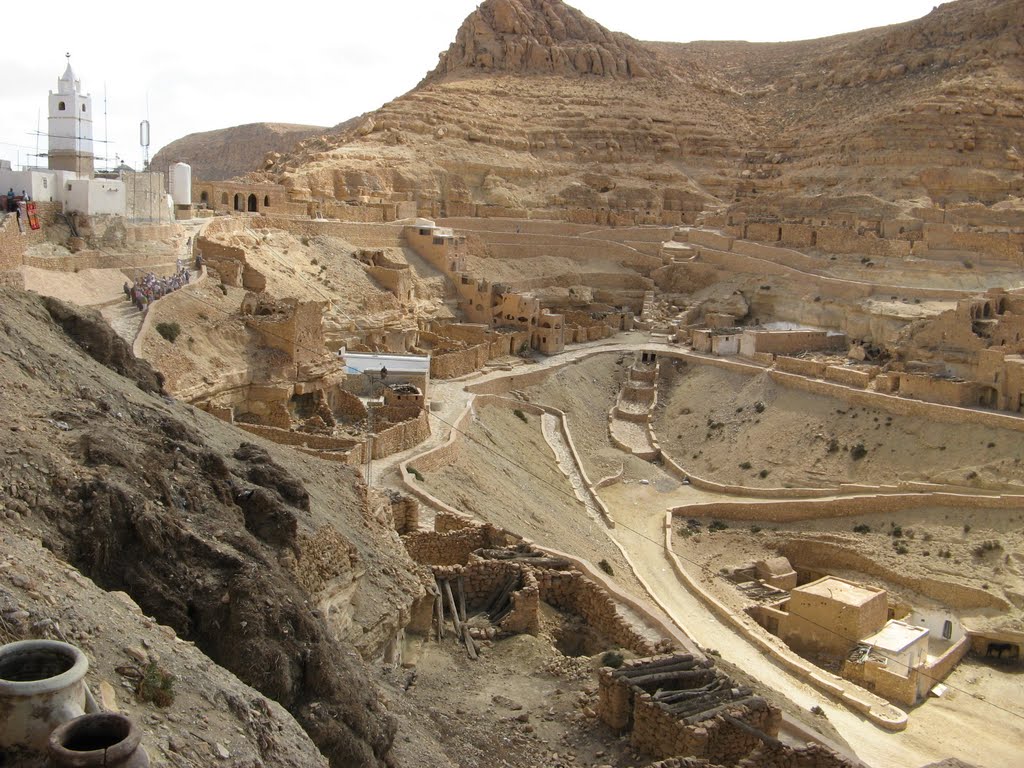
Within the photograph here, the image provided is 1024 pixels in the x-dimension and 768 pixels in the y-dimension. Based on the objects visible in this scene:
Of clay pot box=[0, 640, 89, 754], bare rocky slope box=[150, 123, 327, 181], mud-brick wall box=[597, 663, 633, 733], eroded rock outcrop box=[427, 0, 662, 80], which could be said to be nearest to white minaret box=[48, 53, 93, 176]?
mud-brick wall box=[597, 663, 633, 733]

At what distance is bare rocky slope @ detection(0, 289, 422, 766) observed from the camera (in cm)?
709

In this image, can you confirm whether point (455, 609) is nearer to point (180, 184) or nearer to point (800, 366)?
point (800, 366)

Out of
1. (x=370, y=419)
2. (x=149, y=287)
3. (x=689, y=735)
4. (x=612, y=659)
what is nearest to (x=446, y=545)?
(x=612, y=659)

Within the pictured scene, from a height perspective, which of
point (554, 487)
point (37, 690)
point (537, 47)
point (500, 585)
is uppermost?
point (537, 47)

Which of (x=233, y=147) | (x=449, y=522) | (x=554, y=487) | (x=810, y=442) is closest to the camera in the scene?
(x=449, y=522)

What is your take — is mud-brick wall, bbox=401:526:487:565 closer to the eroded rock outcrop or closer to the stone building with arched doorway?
the stone building with arched doorway

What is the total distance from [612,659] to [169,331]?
13266mm

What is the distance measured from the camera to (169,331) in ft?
69.5

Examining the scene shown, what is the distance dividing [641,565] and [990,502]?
9.38 meters

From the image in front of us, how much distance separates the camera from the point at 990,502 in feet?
84.1

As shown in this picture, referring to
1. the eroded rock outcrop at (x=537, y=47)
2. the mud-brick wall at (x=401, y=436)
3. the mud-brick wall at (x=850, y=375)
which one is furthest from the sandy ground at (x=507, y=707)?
→ the eroded rock outcrop at (x=537, y=47)

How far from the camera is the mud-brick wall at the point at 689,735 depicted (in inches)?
394

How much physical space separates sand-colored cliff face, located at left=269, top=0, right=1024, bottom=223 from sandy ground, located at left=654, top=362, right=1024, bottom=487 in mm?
18220

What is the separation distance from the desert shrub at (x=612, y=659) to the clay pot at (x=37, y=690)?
6.97 metres
